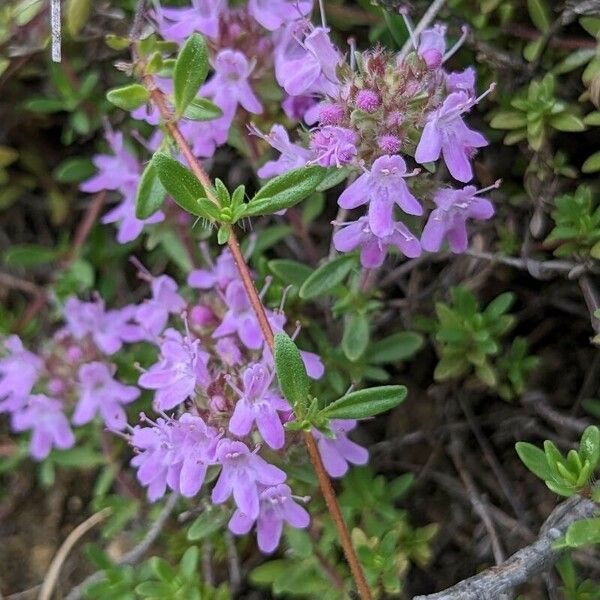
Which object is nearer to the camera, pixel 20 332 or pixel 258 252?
pixel 258 252

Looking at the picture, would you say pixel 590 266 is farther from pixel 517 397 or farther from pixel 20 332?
pixel 20 332

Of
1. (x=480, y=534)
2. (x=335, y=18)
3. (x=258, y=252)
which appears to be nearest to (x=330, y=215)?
(x=258, y=252)

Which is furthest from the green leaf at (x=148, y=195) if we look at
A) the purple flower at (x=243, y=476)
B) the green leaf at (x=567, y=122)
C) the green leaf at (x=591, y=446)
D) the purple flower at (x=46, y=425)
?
the green leaf at (x=591, y=446)

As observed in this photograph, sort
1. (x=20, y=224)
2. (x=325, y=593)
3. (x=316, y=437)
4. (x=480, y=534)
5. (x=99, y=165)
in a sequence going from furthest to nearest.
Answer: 1. (x=20, y=224)
2. (x=99, y=165)
3. (x=480, y=534)
4. (x=325, y=593)
5. (x=316, y=437)

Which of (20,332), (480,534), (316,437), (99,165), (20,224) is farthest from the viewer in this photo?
(20,224)

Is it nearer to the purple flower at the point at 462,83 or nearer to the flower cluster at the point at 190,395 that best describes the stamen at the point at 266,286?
the flower cluster at the point at 190,395

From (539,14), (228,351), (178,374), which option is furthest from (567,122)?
(178,374)

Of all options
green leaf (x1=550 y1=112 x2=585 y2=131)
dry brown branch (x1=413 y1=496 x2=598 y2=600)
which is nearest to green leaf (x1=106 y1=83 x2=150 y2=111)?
green leaf (x1=550 y1=112 x2=585 y2=131)
